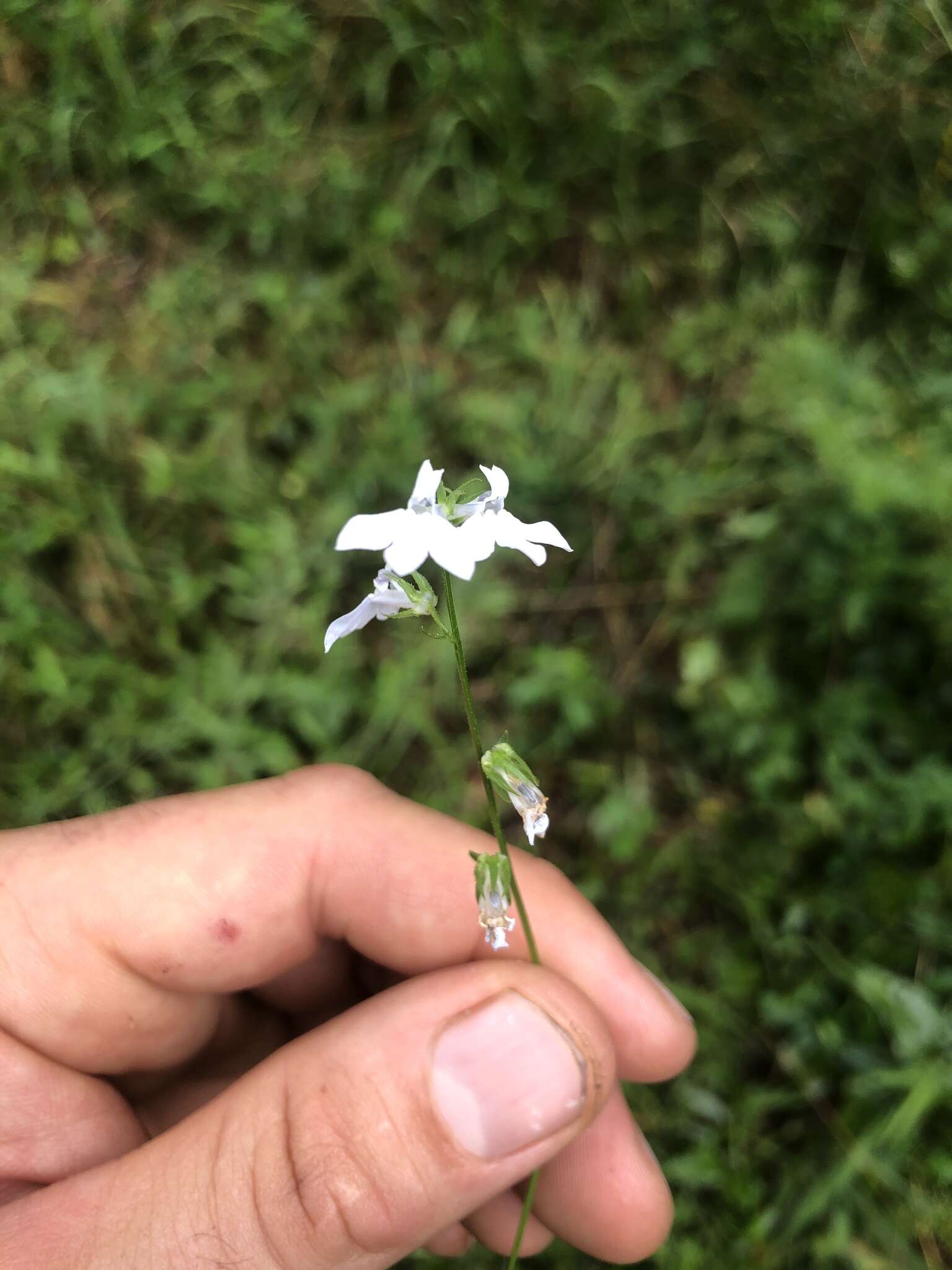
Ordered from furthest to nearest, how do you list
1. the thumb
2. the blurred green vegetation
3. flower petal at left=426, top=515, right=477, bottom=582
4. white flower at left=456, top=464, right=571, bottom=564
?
the blurred green vegetation, the thumb, white flower at left=456, top=464, right=571, bottom=564, flower petal at left=426, top=515, right=477, bottom=582

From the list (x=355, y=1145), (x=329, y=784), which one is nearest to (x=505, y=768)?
(x=355, y=1145)

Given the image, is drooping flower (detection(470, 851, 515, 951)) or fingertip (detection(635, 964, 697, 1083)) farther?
fingertip (detection(635, 964, 697, 1083))

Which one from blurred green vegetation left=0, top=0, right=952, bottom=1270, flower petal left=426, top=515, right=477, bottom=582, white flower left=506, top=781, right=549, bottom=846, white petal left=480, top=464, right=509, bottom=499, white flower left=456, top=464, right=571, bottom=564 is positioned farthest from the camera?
blurred green vegetation left=0, top=0, right=952, bottom=1270

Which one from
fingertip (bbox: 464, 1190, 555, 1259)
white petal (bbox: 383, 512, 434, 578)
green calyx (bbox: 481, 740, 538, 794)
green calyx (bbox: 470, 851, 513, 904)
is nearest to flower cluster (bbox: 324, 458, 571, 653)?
white petal (bbox: 383, 512, 434, 578)

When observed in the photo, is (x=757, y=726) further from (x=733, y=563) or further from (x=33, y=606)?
(x=33, y=606)

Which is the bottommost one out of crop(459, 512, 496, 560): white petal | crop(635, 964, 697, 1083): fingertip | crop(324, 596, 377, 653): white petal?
crop(635, 964, 697, 1083): fingertip

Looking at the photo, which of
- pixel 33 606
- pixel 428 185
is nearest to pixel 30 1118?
pixel 33 606

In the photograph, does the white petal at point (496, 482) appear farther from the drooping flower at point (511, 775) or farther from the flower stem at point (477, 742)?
the drooping flower at point (511, 775)

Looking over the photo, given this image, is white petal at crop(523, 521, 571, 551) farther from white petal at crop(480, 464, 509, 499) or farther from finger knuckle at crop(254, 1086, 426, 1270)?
finger knuckle at crop(254, 1086, 426, 1270)
